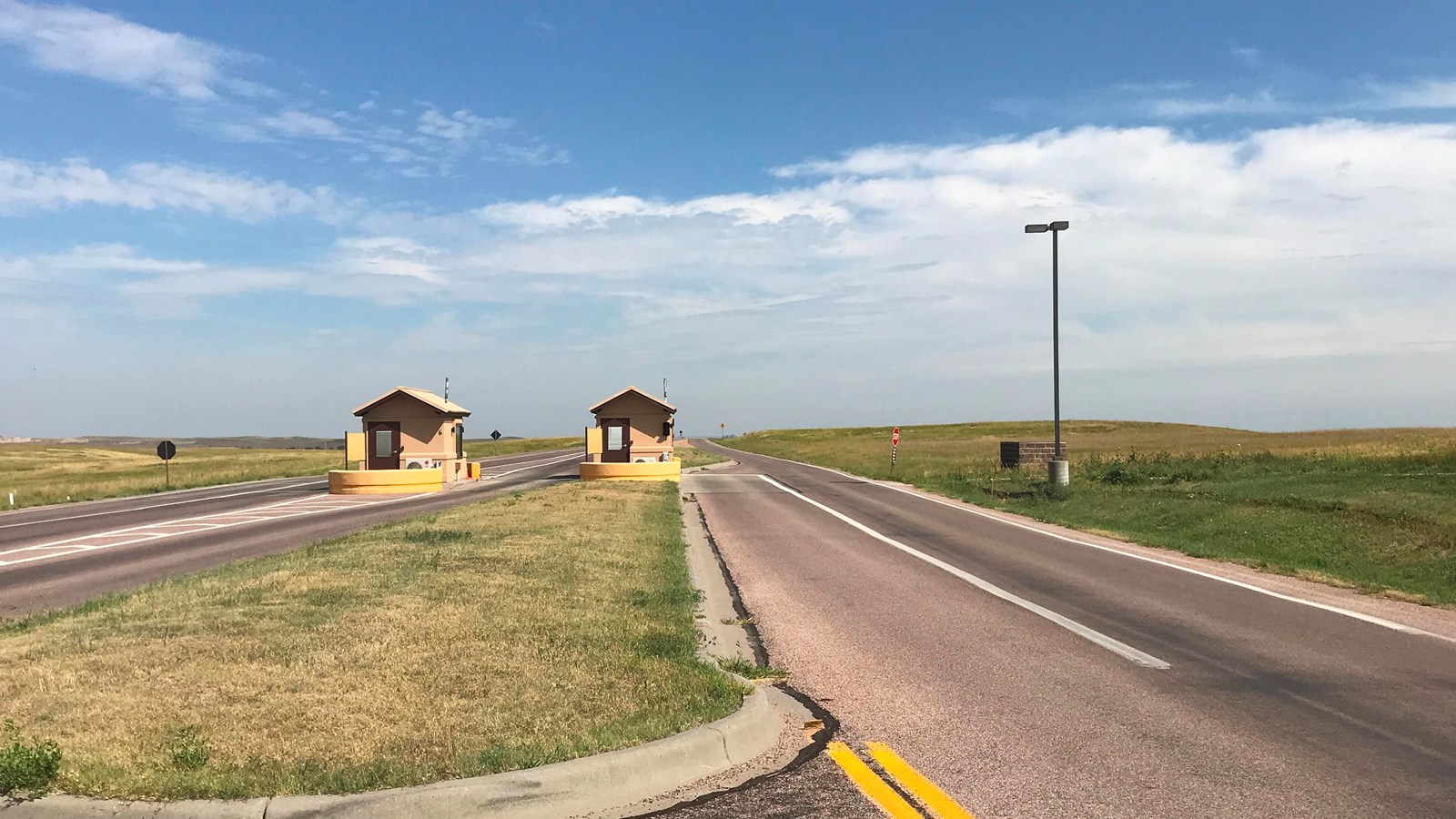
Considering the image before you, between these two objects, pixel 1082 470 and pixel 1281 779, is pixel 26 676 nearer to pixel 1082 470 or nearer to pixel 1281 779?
pixel 1281 779

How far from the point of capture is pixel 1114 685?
24.5 ft

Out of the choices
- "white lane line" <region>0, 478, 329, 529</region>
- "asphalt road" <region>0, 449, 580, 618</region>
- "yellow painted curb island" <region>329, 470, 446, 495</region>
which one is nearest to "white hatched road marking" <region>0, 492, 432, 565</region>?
"asphalt road" <region>0, 449, 580, 618</region>

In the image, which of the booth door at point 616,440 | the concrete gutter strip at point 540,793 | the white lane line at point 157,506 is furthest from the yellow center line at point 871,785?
the booth door at point 616,440

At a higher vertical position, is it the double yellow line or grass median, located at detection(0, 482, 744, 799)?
grass median, located at detection(0, 482, 744, 799)

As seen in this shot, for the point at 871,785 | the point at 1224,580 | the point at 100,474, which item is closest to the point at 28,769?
the point at 871,785

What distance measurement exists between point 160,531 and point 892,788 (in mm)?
21679

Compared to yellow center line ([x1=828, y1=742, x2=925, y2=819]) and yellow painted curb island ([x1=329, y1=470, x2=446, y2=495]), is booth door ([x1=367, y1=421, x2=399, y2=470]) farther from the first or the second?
yellow center line ([x1=828, y1=742, x2=925, y2=819])

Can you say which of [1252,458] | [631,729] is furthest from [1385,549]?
[1252,458]

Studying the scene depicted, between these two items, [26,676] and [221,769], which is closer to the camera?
[221,769]

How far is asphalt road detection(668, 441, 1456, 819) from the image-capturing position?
520cm

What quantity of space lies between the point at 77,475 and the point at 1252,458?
61.1m

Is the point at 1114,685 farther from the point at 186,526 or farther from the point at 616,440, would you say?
the point at 616,440

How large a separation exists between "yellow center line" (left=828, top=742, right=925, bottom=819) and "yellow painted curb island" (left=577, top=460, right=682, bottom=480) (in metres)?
34.0

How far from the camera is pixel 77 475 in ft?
194
